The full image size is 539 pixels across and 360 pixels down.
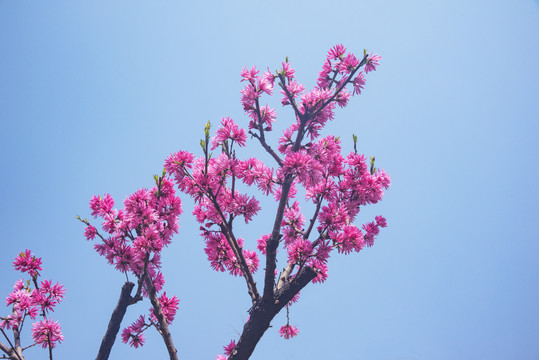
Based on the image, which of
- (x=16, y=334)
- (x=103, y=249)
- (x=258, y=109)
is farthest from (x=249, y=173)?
(x=16, y=334)

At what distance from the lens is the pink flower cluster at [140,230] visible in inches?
189

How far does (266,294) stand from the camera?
5004mm

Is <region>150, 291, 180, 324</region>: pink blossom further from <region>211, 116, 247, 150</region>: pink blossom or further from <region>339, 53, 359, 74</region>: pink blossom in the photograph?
<region>339, 53, 359, 74</region>: pink blossom

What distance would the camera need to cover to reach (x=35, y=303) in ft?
17.1

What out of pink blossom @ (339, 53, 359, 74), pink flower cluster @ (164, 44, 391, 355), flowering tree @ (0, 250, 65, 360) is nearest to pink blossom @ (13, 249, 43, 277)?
flowering tree @ (0, 250, 65, 360)

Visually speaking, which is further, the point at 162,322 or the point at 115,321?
the point at 115,321

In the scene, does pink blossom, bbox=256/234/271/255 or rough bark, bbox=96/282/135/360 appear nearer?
rough bark, bbox=96/282/135/360

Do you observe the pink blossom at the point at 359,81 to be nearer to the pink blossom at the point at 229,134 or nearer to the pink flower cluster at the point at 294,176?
the pink flower cluster at the point at 294,176

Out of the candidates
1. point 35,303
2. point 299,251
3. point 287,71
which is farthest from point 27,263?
point 287,71

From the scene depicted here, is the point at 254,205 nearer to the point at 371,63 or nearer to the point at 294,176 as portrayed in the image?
the point at 294,176

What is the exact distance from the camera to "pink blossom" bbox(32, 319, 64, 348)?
510 cm

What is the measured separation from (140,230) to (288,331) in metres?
3.15

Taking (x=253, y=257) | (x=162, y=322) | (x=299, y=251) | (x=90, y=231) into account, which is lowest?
(x=162, y=322)

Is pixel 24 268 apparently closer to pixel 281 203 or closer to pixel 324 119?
pixel 281 203
